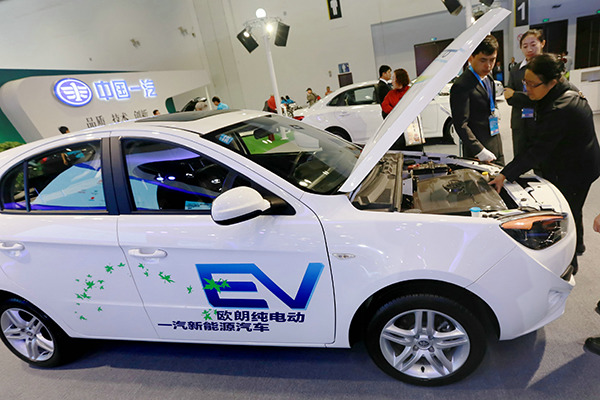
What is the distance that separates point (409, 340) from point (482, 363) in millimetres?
466

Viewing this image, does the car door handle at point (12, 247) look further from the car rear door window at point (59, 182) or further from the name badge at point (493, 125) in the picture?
the name badge at point (493, 125)

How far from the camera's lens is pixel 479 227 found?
1.52m

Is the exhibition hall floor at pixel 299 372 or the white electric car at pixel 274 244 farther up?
the white electric car at pixel 274 244

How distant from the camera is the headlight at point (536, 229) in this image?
1.54m

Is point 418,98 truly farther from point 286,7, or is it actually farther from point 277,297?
point 286,7

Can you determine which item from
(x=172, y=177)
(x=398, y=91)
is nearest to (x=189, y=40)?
(x=398, y=91)

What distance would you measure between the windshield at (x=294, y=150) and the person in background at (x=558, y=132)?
932 millimetres

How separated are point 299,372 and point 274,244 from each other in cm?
81

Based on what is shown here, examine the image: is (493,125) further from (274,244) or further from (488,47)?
(274,244)

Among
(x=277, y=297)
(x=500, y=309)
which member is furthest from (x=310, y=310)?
(x=500, y=309)

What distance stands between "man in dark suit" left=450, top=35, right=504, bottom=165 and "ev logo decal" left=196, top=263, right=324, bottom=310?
176 cm

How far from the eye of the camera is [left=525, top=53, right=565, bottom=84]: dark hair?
7.04 feet

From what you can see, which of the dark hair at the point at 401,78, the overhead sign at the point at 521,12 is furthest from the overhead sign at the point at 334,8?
the dark hair at the point at 401,78

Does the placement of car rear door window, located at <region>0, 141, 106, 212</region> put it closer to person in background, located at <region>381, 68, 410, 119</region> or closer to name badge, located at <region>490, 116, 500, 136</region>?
name badge, located at <region>490, 116, 500, 136</region>
